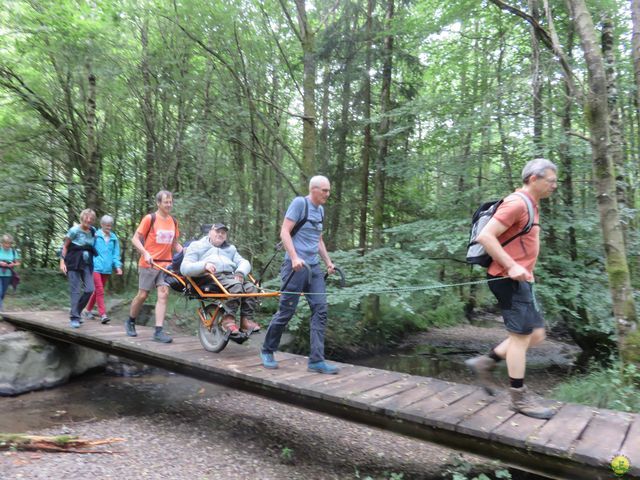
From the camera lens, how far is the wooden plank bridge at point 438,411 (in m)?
3.16

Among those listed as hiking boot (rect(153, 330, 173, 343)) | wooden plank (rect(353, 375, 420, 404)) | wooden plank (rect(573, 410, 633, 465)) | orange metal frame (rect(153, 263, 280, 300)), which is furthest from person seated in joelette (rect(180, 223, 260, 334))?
wooden plank (rect(573, 410, 633, 465))

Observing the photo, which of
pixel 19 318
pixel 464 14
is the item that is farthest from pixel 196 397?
pixel 464 14

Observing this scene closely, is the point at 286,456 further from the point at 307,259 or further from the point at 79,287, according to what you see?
the point at 79,287

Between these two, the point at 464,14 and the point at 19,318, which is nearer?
the point at 19,318

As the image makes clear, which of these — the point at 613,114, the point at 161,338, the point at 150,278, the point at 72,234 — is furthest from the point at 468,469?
the point at 613,114

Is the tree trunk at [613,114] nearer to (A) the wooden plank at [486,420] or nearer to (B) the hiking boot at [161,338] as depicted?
(A) the wooden plank at [486,420]

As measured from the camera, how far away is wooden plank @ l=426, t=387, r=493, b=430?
3.62 m

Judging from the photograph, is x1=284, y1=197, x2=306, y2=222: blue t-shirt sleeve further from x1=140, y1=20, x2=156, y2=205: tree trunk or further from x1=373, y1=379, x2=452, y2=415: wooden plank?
x1=140, y1=20, x2=156, y2=205: tree trunk

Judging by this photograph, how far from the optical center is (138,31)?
12258 millimetres

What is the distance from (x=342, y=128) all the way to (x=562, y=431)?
1100 centimetres

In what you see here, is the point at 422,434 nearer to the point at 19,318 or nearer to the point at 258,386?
the point at 258,386

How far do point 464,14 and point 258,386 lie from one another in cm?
933

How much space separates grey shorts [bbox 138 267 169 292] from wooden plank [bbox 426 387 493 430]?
426cm

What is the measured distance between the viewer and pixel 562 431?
341 centimetres
